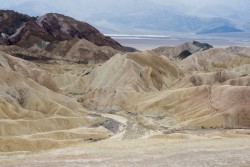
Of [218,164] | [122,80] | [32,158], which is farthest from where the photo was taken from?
[122,80]

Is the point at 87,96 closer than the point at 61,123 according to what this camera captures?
No

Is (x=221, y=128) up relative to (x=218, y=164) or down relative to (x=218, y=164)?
down

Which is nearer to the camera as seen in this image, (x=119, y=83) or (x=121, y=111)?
(x=121, y=111)

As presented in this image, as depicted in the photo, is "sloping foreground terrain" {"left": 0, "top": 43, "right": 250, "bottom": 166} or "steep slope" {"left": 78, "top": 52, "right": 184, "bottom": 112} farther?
"steep slope" {"left": 78, "top": 52, "right": 184, "bottom": 112}

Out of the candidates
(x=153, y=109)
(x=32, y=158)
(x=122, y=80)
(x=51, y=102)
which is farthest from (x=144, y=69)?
(x=32, y=158)

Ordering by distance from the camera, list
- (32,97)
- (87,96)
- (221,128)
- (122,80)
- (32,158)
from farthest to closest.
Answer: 1. (122,80)
2. (87,96)
3. (32,97)
4. (221,128)
5. (32,158)

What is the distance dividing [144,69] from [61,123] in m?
75.9

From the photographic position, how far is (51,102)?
13738 centimetres

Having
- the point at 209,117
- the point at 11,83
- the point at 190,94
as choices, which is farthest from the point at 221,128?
the point at 11,83

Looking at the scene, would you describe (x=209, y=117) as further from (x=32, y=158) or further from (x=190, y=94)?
(x=32, y=158)

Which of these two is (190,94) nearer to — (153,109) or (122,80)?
(153,109)

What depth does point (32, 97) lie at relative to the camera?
137 metres

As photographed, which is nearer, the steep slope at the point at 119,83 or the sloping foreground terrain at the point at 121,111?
the sloping foreground terrain at the point at 121,111

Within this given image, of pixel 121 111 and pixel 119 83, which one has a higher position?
pixel 119 83
